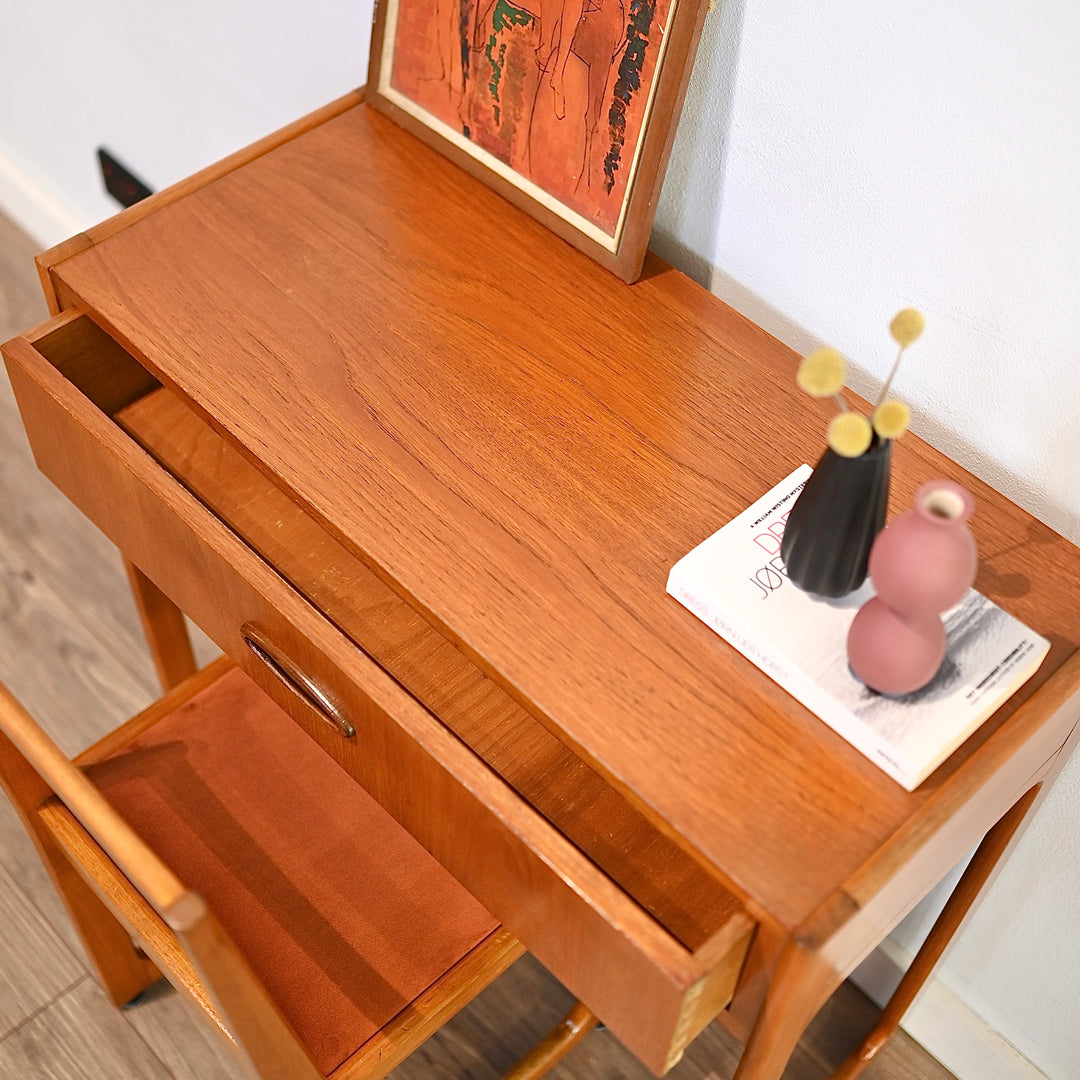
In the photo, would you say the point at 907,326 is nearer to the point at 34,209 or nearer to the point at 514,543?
the point at 514,543

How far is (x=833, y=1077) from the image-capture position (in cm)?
141

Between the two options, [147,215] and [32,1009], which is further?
[32,1009]

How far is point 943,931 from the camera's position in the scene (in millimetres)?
1285

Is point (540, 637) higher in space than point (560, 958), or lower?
higher

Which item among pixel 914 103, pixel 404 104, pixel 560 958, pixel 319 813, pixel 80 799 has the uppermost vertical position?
pixel 914 103

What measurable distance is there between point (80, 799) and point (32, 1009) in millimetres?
810

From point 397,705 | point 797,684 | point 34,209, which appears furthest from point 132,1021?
point 34,209

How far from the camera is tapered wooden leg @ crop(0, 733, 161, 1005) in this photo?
105 centimetres

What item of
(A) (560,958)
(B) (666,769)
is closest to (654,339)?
(B) (666,769)

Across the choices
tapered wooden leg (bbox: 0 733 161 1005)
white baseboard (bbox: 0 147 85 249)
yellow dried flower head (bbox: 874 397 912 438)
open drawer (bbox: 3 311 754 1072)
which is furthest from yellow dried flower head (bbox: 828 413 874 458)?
white baseboard (bbox: 0 147 85 249)

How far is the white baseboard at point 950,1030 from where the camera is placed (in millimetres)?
1412

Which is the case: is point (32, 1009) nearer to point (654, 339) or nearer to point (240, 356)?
point (240, 356)

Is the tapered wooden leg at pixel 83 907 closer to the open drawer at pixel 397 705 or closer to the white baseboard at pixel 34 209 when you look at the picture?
the open drawer at pixel 397 705

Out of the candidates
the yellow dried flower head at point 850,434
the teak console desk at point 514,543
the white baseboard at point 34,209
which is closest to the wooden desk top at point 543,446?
the teak console desk at point 514,543
